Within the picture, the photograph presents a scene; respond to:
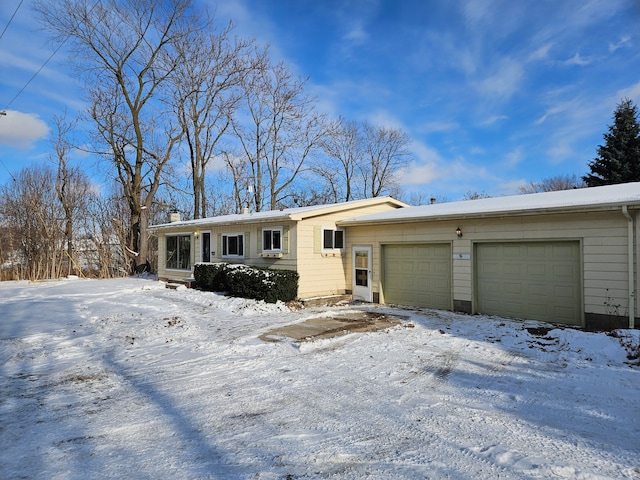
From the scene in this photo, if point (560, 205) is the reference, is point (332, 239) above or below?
below

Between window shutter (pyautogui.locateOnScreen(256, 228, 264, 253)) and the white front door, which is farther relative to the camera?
window shutter (pyautogui.locateOnScreen(256, 228, 264, 253))

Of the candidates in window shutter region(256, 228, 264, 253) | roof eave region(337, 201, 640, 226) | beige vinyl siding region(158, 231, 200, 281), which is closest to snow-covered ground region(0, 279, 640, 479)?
roof eave region(337, 201, 640, 226)

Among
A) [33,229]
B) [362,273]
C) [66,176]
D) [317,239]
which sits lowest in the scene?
[362,273]

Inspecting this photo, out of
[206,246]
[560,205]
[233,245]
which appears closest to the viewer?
[560,205]

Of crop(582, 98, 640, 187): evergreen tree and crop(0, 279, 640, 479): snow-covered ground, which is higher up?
crop(582, 98, 640, 187): evergreen tree

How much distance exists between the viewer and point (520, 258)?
8.80m

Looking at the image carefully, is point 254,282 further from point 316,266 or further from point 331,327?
point 331,327

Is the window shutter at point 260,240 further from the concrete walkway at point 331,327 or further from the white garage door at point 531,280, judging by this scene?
the white garage door at point 531,280

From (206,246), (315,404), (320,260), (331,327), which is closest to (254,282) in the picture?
(320,260)

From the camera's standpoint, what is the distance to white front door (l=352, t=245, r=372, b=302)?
39.1ft

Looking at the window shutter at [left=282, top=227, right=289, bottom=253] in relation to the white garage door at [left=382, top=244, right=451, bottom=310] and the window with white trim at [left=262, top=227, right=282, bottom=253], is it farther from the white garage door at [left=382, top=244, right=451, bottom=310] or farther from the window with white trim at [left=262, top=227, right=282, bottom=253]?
the white garage door at [left=382, top=244, right=451, bottom=310]

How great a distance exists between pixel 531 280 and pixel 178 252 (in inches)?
556

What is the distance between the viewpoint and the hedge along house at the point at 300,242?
11.5 meters

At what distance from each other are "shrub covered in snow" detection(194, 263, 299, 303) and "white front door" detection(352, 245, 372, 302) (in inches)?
85.8
